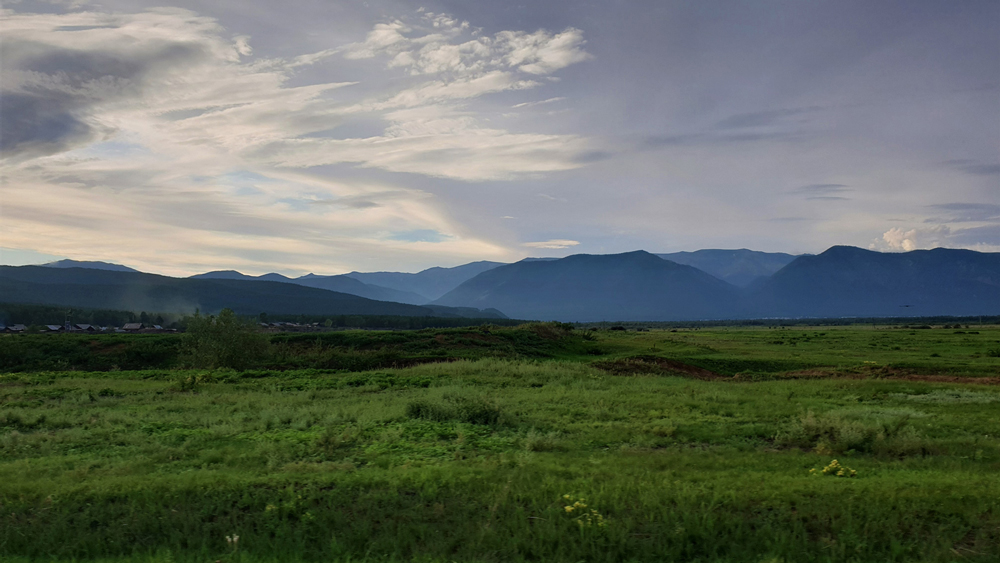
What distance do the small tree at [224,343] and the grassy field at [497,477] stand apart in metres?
16.0

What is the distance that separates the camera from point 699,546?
7.84 m

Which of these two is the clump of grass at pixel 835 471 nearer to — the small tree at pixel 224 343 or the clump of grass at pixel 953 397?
the clump of grass at pixel 953 397

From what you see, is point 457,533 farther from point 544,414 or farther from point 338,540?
point 544,414

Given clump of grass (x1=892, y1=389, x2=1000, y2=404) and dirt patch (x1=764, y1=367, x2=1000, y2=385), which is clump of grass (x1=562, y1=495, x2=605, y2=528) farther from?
dirt patch (x1=764, y1=367, x2=1000, y2=385)

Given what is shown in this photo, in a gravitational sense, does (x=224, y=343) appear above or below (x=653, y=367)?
above

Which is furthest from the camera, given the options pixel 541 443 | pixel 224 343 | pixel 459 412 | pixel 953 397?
pixel 224 343

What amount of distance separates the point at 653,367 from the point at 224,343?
99.2 ft

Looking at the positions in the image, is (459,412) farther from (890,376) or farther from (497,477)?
(890,376)

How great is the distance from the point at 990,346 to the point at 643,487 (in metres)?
69.6

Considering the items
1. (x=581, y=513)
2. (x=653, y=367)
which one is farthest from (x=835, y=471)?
(x=653, y=367)

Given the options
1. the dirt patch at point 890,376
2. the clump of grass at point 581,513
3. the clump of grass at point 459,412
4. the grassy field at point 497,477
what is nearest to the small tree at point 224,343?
the grassy field at point 497,477

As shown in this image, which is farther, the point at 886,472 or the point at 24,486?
the point at 886,472

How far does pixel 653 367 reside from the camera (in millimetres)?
38062

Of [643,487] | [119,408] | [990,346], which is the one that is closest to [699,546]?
[643,487]
